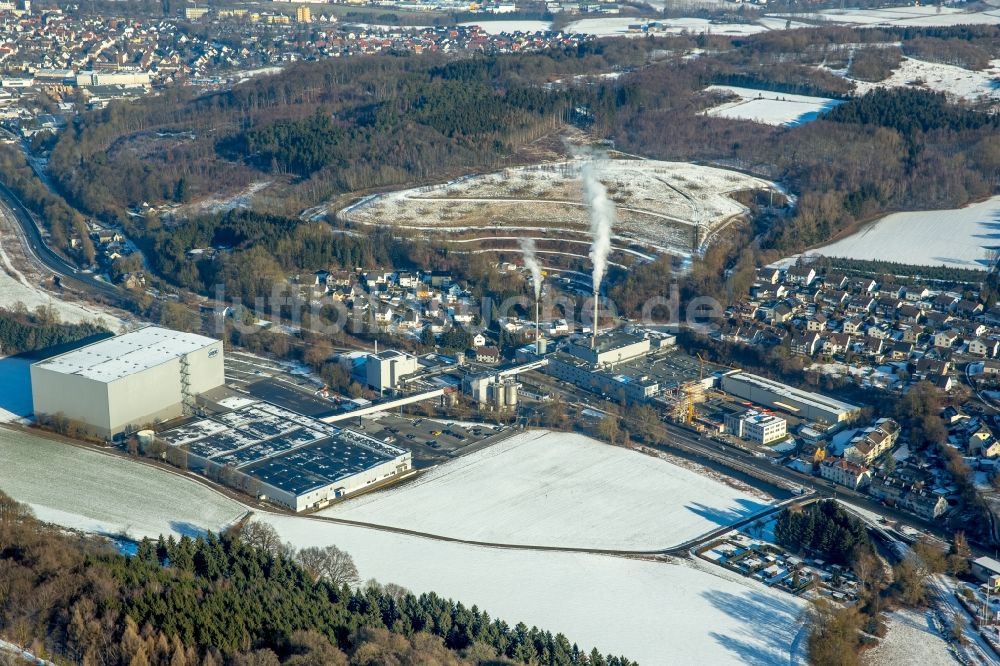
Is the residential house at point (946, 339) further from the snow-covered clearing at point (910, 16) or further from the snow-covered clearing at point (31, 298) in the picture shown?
the snow-covered clearing at point (910, 16)

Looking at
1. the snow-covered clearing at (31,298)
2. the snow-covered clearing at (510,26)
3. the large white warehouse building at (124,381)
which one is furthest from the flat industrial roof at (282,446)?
the snow-covered clearing at (510,26)

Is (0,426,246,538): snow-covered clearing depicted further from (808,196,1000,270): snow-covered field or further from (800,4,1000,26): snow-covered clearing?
(800,4,1000,26): snow-covered clearing

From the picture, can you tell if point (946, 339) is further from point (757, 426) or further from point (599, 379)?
point (599, 379)

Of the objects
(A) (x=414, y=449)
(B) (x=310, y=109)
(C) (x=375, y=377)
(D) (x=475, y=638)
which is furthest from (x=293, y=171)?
(D) (x=475, y=638)

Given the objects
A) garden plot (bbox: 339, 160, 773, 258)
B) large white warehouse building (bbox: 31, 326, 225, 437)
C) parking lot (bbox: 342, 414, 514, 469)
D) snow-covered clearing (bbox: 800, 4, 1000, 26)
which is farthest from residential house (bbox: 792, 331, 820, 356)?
snow-covered clearing (bbox: 800, 4, 1000, 26)

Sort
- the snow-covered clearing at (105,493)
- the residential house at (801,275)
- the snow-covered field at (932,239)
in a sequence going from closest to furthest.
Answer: the snow-covered clearing at (105,493) < the residential house at (801,275) < the snow-covered field at (932,239)

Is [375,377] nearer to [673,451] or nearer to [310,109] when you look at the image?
[673,451]
